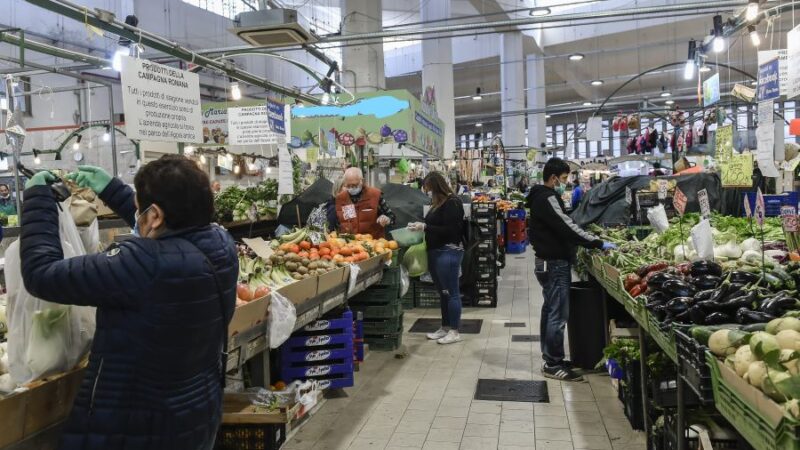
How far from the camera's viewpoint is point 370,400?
5020mm

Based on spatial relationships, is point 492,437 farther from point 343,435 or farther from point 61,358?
point 61,358

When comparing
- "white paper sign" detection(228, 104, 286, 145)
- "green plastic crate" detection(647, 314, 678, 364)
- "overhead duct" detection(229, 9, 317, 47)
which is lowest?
"green plastic crate" detection(647, 314, 678, 364)

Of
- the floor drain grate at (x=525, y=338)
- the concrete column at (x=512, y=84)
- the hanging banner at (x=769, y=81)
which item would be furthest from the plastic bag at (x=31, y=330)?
the concrete column at (x=512, y=84)

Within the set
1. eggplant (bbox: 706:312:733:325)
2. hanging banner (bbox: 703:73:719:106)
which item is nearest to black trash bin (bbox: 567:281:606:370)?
eggplant (bbox: 706:312:733:325)

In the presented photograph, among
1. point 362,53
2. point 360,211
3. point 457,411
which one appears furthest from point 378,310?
point 362,53

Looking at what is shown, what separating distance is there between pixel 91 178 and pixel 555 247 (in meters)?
3.87

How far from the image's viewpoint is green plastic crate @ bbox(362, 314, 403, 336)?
643 centimetres

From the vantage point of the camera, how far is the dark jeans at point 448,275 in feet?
21.5

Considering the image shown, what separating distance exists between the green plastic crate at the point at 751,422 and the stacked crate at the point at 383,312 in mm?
4286

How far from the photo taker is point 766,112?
5.00 m

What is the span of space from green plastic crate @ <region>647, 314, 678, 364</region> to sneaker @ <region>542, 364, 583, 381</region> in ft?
7.00

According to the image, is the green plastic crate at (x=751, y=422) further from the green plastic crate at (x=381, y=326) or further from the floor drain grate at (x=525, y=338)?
the floor drain grate at (x=525, y=338)

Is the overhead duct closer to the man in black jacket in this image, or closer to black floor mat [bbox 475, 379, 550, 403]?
the man in black jacket

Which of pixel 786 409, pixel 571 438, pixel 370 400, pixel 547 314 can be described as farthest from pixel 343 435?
pixel 786 409
